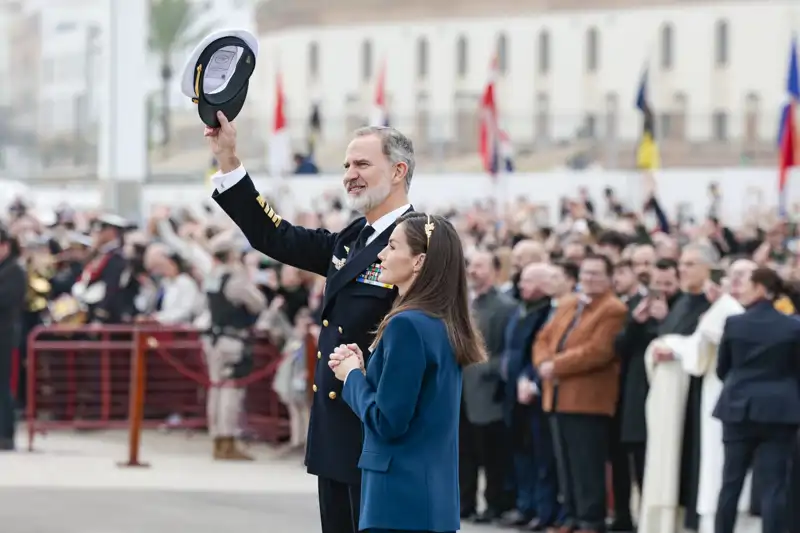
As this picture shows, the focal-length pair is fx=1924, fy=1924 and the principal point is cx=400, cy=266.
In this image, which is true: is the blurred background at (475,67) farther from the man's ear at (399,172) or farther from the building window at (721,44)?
the man's ear at (399,172)

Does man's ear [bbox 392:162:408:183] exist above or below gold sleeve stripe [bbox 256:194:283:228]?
above

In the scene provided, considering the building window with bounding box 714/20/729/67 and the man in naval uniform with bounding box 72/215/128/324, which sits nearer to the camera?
the man in naval uniform with bounding box 72/215/128/324

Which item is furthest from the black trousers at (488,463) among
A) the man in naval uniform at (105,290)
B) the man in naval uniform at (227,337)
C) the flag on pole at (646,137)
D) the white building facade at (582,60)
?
the white building facade at (582,60)

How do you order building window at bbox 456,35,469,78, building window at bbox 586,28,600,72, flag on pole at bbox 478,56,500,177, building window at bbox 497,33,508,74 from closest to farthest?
flag on pole at bbox 478,56,500,177, building window at bbox 586,28,600,72, building window at bbox 456,35,469,78, building window at bbox 497,33,508,74

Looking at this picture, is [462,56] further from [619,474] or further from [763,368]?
[763,368]

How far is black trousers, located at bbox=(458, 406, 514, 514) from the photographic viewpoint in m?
14.2

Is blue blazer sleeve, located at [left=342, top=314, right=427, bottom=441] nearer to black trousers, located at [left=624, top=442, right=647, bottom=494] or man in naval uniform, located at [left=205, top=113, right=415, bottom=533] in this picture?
man in naval uniform, located at [left=205, top=113, right=415, bottom=533]

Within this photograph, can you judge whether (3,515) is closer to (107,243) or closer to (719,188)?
(107,243)

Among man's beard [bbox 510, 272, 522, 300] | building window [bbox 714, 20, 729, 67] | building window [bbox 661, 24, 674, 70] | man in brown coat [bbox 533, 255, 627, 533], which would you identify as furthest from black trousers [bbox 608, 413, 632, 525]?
building window [bbox 661, 24, 674, 70]

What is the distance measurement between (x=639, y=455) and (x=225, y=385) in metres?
5.01

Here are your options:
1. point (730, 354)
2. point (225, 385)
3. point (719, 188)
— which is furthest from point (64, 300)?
point (719, 188)

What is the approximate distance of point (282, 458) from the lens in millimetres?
17422

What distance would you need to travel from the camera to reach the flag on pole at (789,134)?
2517 centimetres

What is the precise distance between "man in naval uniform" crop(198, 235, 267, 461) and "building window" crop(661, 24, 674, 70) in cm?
7601
